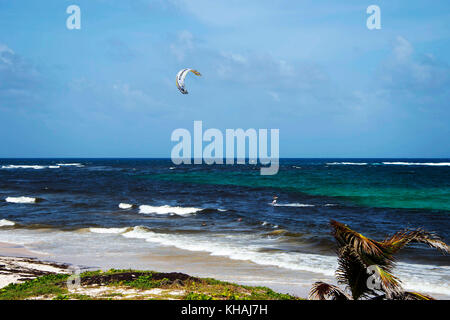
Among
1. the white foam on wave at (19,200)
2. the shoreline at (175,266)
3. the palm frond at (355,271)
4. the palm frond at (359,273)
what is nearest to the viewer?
the palm frond at (359,273)

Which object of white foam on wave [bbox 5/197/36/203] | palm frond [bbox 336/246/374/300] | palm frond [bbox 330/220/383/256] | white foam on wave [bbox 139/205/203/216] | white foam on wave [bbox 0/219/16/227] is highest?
palm frond [bbox 330/220/383/256]

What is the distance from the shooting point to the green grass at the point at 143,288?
8.00 m

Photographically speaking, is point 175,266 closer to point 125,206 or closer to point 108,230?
point 108,230

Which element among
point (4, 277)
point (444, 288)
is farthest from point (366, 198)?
point (4, 277)

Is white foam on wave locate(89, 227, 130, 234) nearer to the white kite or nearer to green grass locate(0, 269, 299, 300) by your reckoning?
green grass locate(0, 269, 299, 300)

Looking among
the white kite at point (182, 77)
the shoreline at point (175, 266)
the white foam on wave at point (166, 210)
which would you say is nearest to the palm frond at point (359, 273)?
the shoreline at point (175, 266)

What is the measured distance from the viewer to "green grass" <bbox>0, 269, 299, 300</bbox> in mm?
8000

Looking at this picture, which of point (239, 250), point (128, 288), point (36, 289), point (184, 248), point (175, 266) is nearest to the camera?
point (128, 288)

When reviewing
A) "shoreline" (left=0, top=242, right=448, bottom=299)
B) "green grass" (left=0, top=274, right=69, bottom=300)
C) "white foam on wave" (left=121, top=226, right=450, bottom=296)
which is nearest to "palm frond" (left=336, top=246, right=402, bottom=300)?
"shoreline" (left=0, top=242, right=448, bottom=299)

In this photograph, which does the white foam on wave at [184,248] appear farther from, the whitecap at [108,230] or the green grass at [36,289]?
the green grass at [36,289]

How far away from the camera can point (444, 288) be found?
11.6 metres

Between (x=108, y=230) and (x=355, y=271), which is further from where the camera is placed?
(x=108, y=230)

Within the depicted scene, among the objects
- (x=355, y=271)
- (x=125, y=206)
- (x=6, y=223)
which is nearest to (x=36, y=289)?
(x=355, y=271)

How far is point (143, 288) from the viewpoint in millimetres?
8688
